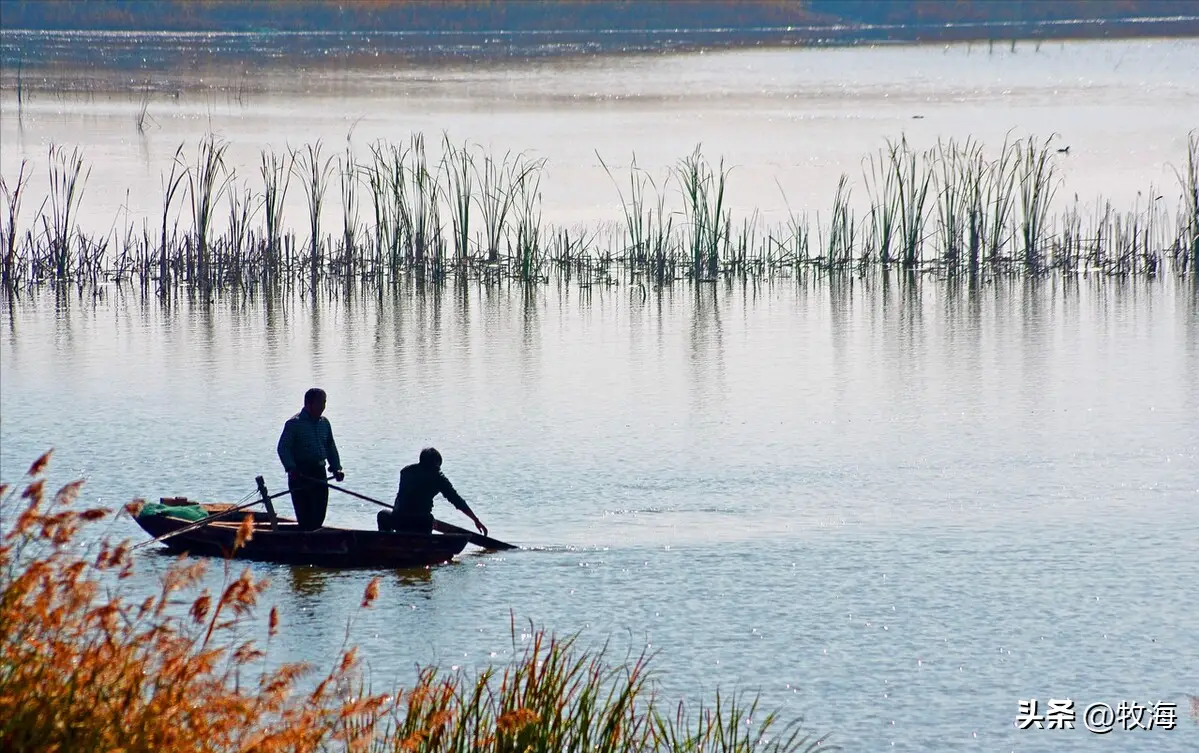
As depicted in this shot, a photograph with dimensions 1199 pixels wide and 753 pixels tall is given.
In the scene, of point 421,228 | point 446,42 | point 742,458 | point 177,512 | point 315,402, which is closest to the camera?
point 315,402

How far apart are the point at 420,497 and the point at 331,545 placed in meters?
0.87

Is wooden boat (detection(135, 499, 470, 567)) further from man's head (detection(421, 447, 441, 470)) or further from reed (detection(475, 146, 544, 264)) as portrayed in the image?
reed (detection(475, 146, 544, 264))

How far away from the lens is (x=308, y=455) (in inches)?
573

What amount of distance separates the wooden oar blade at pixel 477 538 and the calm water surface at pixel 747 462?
151mm

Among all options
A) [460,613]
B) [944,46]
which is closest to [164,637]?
[460,613]

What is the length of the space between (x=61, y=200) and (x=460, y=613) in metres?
29.8

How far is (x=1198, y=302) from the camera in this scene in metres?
29.3

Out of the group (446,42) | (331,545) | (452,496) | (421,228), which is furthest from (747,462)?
(446,42)

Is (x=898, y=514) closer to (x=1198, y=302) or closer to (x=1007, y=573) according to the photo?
(x=1007, y=573)

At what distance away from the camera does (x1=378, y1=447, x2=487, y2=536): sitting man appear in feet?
47.3

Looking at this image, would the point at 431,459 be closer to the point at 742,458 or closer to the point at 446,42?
the point at 742,458

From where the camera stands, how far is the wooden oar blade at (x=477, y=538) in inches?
566

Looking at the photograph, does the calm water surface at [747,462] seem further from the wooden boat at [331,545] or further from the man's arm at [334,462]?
the man's arm at [334,462]

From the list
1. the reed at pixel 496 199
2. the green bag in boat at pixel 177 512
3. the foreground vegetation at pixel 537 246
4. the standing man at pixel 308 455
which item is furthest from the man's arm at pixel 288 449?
the foreground vegetation at pixel 537 246
